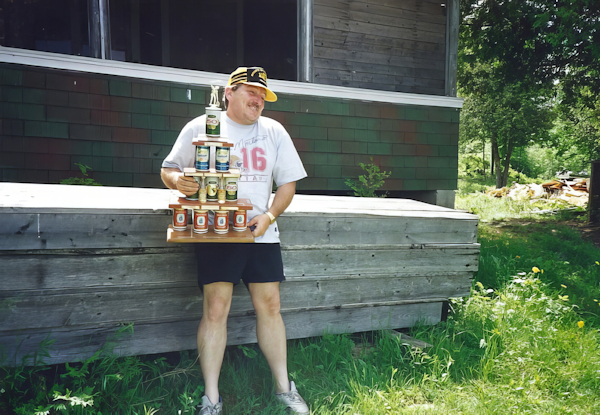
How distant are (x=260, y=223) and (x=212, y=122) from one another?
55 cm

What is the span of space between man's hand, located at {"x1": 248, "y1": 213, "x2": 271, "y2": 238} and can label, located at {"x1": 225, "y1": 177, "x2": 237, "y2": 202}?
0.17m

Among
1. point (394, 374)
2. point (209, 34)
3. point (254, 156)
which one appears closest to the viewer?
point (254, 156)

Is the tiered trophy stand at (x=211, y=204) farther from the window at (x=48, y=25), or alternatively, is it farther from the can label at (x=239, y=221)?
the window at (x=48, y=25)

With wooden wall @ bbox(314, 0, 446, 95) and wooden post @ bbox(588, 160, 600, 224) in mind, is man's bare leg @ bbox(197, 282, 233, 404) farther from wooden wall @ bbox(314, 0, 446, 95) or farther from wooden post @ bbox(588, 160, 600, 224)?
wooden post @ bbox(588, 160, 600, 224)

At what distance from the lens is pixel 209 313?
2.47 m

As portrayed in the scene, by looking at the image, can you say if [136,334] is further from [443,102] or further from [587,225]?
[587,225]

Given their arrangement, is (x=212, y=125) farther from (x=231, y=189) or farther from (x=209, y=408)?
(x=209, y=408)

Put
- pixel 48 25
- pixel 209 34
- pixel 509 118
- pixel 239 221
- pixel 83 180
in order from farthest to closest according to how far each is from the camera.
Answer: pixel 509 118, pixel 209 34, pixel 48 25, pixel 83 180, pixel 239 221

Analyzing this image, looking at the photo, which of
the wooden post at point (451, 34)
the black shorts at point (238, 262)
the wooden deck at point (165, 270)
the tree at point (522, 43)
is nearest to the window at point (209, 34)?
the wooden post at point (451, 34)

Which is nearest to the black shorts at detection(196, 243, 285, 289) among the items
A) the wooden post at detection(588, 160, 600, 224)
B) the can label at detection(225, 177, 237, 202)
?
the can label at detection(225, 177, 237, 202)

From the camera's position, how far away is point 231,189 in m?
2.33

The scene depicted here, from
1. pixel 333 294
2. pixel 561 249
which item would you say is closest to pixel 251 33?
pixel 561 249

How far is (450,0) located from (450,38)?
54 cm

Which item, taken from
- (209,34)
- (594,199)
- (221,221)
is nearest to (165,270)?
(221,221)
